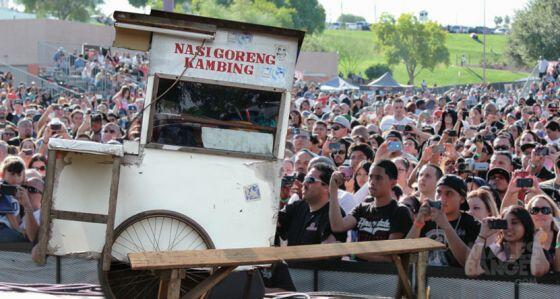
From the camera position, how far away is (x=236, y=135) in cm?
791

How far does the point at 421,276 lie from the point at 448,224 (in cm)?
99

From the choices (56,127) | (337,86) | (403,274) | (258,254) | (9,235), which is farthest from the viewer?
(337,86)

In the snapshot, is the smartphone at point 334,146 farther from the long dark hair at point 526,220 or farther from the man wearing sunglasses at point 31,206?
the long dark hair at point 526,220

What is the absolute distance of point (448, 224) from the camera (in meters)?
7.93

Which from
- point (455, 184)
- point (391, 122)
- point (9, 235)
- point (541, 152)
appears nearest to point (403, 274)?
point (455, 184)

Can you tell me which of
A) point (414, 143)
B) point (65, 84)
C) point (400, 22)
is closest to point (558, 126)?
point (414, 143)

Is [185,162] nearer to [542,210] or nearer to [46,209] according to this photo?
[46,209]

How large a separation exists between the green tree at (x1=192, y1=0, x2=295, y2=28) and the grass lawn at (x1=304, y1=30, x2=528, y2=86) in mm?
6392

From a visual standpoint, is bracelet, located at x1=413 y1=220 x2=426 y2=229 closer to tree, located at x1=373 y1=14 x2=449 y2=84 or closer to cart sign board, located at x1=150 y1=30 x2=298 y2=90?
cart sign board, located at x1=150 y1=30 x2=298 y2=90

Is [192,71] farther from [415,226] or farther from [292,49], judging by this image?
[415,226]

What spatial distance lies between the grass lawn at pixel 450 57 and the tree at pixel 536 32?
1797cm

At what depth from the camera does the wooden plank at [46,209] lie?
756 cm

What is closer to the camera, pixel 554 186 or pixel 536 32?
pixel 554 186

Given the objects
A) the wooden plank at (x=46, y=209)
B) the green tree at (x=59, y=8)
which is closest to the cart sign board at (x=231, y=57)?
the wooden plank at (x=46, y=209)
